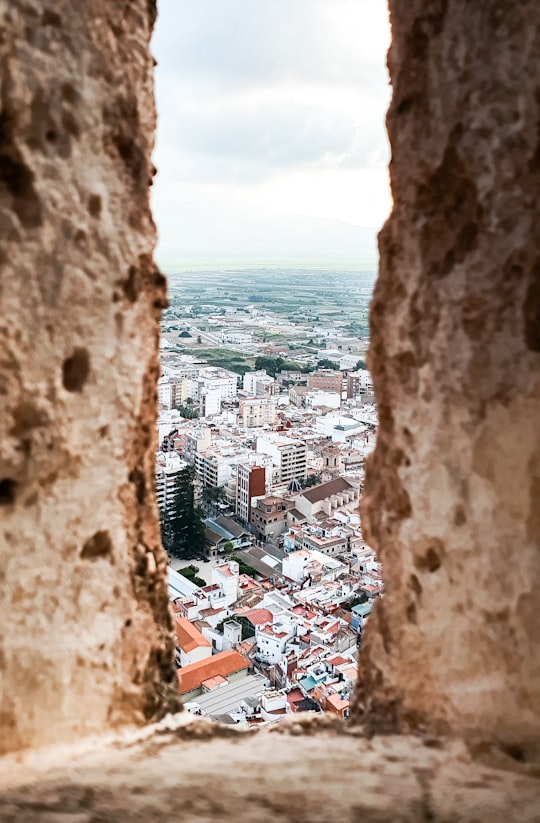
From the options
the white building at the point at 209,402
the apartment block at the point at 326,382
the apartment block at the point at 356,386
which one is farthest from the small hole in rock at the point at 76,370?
the apartment block at the point at 356,386

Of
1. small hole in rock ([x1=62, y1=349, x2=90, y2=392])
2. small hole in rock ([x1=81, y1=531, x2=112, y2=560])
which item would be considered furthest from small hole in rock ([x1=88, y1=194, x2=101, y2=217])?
small hole in rock ([x1=81, y1=531, x2=112, y2=560])

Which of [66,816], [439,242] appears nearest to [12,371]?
[66,816]

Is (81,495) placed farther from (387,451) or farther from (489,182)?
(489,182)

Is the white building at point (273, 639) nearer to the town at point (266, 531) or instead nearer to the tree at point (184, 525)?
the town at point (266, 531)

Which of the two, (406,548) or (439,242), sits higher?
(439,242)

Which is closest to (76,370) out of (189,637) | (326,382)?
(189,637)

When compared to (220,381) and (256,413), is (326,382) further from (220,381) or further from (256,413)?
(256,413)
